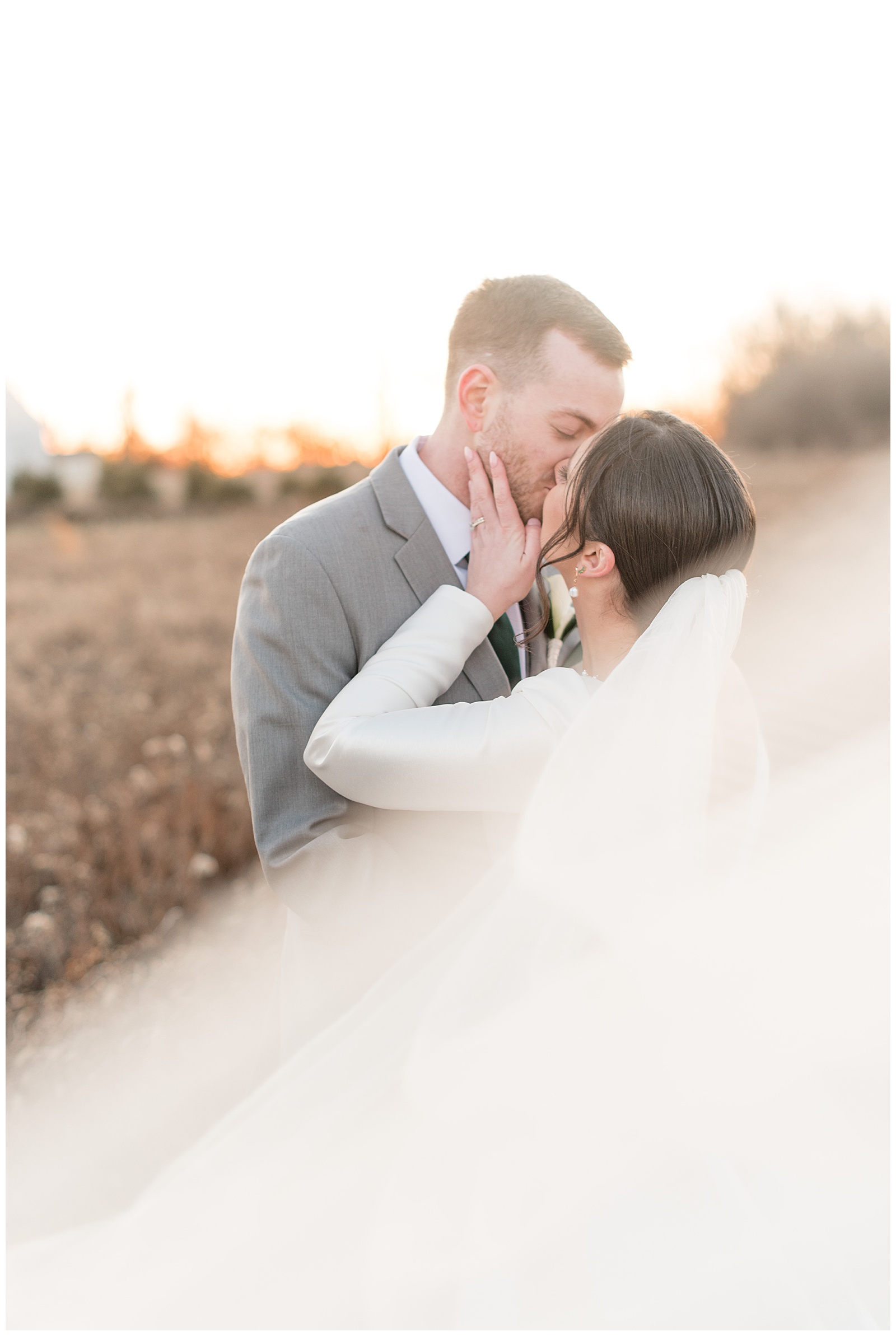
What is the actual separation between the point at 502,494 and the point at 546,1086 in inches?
59.0

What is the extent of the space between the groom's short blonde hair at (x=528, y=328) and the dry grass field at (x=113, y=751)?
3759mm

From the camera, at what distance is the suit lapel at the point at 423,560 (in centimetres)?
237

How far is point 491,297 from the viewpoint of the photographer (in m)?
2.66

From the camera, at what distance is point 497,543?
242cm

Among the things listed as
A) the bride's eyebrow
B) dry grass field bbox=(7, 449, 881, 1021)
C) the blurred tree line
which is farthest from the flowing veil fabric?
the blurred tree line

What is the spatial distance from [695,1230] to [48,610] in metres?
10.2

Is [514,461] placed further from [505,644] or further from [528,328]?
[505,644]

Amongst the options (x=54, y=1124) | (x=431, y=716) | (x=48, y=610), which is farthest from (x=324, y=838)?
(x=48, y=610)

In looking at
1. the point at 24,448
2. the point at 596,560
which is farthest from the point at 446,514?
the point at 24,448

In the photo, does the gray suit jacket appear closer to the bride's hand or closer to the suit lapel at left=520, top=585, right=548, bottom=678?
the bride's hand

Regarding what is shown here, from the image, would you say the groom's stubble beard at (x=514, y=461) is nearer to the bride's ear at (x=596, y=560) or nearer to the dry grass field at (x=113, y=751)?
the bride's ear at (x=596, y=560)

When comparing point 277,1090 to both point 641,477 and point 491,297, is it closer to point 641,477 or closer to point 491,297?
point 641,477

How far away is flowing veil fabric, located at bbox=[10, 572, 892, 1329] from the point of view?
1.81 metres

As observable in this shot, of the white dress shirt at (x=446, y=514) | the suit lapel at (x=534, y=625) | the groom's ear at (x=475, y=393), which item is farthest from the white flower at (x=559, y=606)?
the groom's ear at (x=475, y=393)
